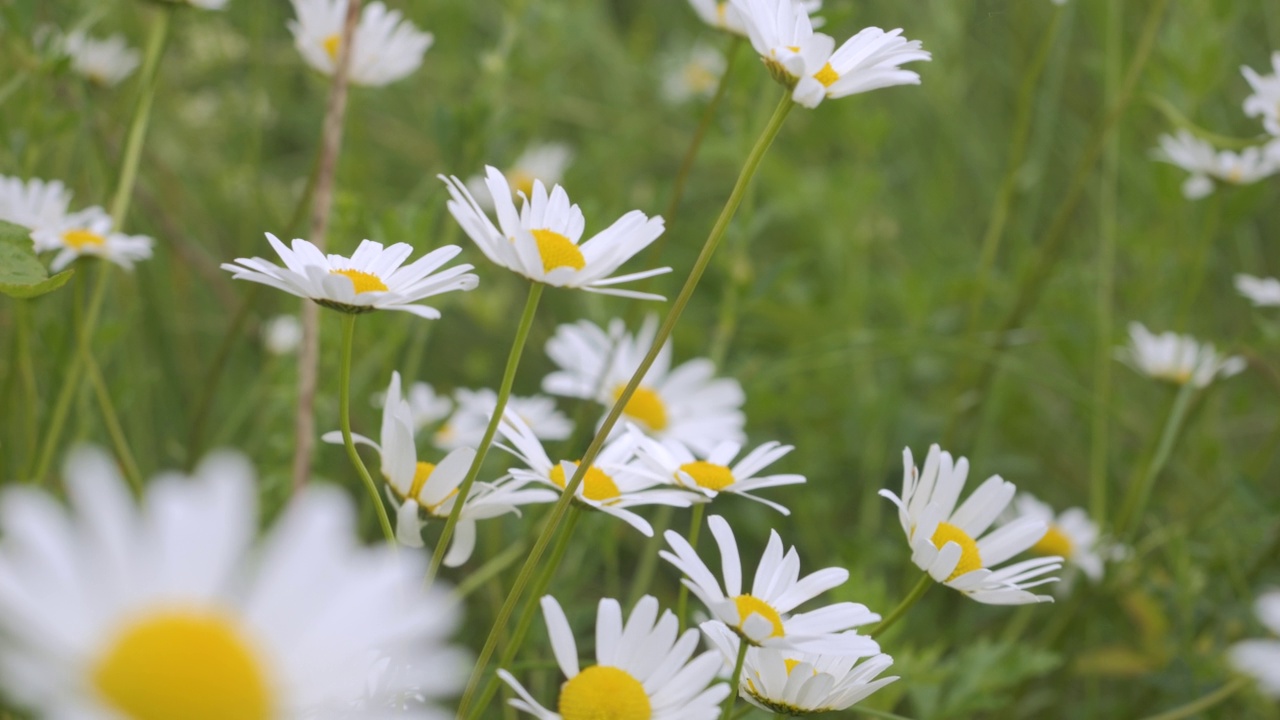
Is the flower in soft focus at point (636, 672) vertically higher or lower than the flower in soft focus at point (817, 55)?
lower

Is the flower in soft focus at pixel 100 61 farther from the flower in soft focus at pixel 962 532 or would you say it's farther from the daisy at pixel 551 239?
the flower in soft focus at pixel 962 532

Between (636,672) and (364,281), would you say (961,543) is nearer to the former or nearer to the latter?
(636,672)

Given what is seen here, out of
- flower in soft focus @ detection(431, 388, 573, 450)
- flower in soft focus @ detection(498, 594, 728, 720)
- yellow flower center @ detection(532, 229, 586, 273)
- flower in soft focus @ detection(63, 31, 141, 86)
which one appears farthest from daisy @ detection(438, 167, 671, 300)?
flower in soft focus @ detection(63, 31, 141, 86)

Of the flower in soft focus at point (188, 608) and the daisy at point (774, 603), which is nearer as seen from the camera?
the flower in soft focus at point (188, 608)

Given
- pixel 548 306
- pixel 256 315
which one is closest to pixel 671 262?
pixel 548 306

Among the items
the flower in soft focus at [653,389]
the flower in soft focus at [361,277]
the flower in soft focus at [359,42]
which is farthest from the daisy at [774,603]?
the flower in soft focus at [359,42]
